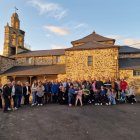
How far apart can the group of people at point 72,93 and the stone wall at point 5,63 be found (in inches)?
782

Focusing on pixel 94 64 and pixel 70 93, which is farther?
pixel 94 64

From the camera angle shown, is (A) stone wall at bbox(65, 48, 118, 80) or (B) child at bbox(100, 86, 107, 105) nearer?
(B) child at bbox(100, 86, 107, 105)

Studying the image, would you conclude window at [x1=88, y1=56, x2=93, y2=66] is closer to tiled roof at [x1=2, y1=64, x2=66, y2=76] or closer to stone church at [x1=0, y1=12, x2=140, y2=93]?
stone church at [x1=0, y1=12, x2=140, y2=93]

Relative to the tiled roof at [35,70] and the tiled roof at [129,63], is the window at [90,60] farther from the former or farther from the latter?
the tiled roof at [35,70]

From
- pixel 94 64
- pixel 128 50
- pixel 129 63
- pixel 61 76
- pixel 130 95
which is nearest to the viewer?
pixel 130 95

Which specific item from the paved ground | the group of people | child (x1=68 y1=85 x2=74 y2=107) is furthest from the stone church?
the paved ground

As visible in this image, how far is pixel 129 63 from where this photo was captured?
2950 cm

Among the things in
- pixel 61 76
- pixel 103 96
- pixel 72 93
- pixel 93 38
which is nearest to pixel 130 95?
pixel 103 96

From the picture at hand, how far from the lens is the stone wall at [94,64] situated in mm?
27875

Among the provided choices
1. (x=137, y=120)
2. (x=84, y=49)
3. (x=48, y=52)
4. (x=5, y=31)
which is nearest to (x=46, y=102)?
(x=137, y=120)

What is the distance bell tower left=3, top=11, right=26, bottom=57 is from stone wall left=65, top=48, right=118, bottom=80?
14.7 m

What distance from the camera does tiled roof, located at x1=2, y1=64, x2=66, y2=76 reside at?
32041 millimetres

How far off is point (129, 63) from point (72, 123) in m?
20.4

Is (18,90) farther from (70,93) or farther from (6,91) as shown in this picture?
(70,93)
